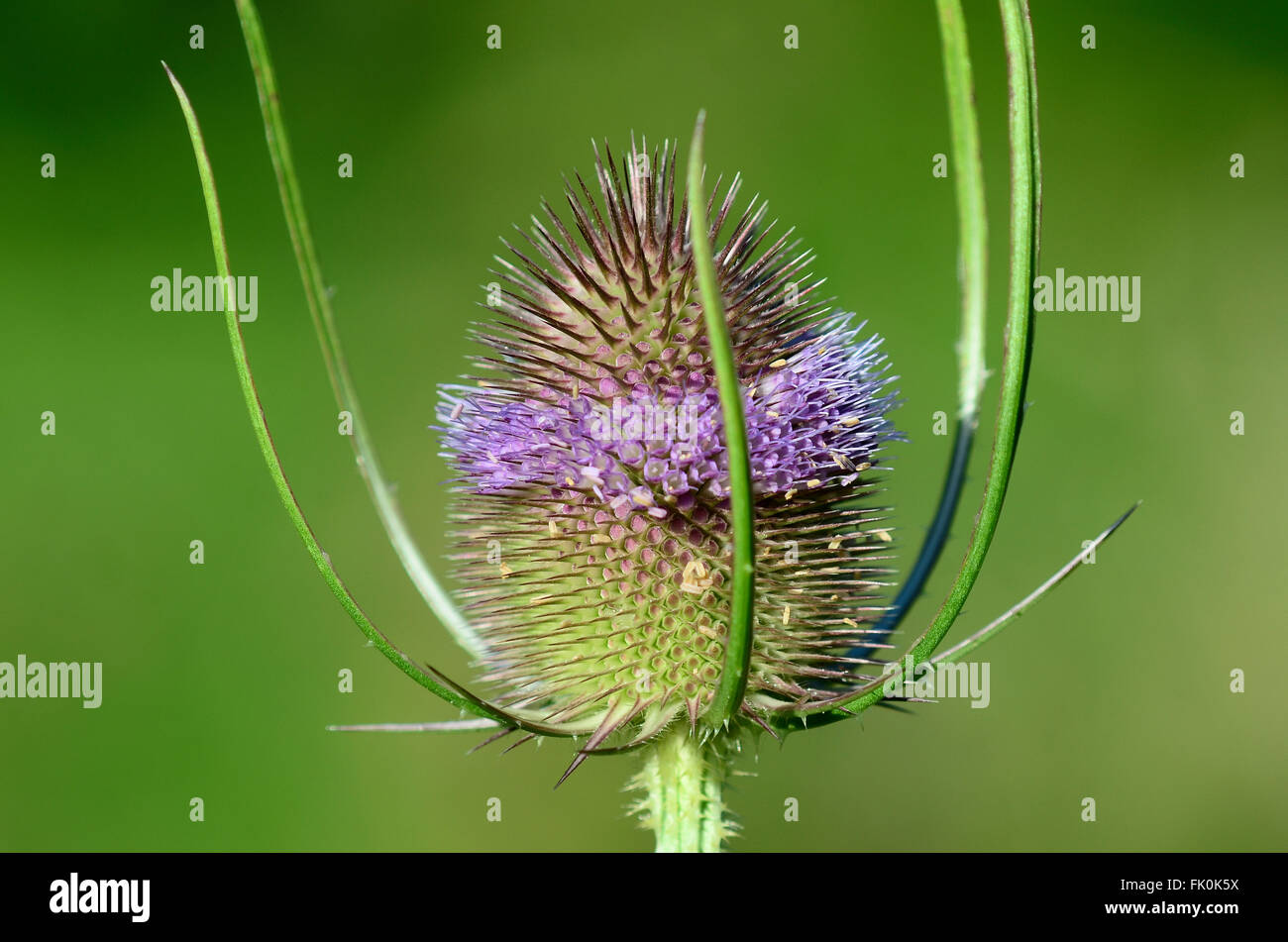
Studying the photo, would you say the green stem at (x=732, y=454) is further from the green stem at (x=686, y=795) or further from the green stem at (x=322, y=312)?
the green stem at (x=322, y=312)

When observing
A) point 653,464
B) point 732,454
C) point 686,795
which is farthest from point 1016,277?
point 686,795

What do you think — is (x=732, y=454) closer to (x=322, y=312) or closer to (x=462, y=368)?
(x=322, y=312)

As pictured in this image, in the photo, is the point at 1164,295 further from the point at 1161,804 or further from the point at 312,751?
the point at 312,751

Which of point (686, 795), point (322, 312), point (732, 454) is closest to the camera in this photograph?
point (732, 454)

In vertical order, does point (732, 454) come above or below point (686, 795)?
above

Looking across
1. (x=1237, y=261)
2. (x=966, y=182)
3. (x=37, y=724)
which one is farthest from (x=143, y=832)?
(x=1237, y=261)

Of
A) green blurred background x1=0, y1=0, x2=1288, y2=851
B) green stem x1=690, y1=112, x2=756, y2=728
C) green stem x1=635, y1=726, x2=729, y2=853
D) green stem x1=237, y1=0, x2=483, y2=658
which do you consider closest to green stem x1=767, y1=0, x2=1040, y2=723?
green stem x1=690, y1=112, x2=756, y2=728
